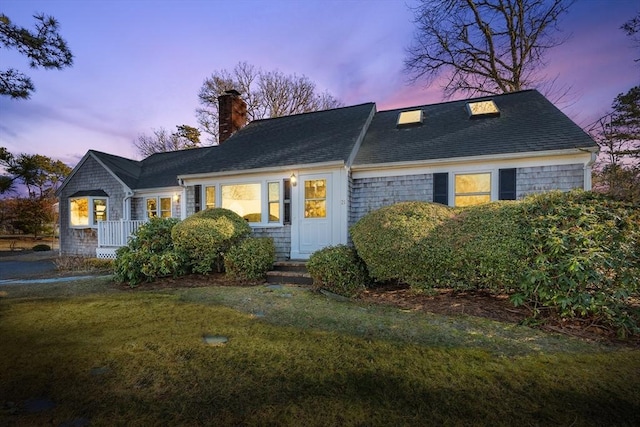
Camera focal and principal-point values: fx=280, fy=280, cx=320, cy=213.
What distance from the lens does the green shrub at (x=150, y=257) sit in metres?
6.82

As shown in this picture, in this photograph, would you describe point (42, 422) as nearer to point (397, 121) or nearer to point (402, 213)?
point (402, 213)

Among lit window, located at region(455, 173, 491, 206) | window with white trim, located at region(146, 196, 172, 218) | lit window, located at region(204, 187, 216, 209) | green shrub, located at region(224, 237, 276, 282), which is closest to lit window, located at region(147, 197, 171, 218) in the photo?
window with white trim, located at region(146, 196, 172, 218)

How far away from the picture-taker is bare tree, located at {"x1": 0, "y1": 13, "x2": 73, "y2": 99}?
6.96 m

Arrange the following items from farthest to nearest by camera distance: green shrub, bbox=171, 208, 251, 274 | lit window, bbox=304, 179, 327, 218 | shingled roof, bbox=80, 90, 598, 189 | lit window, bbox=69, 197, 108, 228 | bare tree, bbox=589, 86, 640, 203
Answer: lit window, bbox=69, 197, 108, 228 < lit window, bbox=304, 179, 327, 218 < shingled roof, bbox=80, 90, 598, 189 < green shrub, bbox=171, 208, 251, 274 < bare tree, bbox=589, 86, 640, 203

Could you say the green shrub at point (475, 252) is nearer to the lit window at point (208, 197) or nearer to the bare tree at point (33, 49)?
the lit window at point (208, 197)

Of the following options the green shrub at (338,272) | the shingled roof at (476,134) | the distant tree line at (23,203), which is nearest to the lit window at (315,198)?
the shingled roof at (476,134)

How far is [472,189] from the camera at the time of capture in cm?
738

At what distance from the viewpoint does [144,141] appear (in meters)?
27.3

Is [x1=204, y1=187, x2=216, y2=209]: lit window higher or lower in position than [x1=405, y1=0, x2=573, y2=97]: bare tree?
lower

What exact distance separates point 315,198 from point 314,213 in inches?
17.2

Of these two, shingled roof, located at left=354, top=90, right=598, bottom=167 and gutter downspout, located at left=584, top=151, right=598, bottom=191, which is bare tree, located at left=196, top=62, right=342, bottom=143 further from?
gutter downspout, located at left=584, top=151, right=598, bottom=191

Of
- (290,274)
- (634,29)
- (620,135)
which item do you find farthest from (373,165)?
(634,29)

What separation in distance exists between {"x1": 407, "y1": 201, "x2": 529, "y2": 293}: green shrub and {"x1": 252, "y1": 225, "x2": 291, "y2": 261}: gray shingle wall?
421 centimetres

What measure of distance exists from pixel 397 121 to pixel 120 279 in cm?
976
